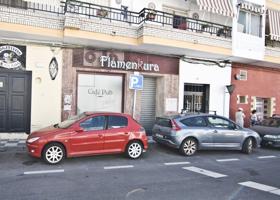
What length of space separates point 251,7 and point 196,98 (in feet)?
19.5

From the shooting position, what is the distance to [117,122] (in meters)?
9.30

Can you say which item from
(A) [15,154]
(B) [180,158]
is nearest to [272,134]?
(B) [180,158]

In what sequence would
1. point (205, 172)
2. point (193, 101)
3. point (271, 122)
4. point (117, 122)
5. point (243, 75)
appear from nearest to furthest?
point (205, 172)
point (117, 122)
point (271, 122)
point (193, 101)
point (243, 75)

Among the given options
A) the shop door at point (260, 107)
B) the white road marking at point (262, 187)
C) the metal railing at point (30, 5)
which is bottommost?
the white road marking at point (262, 187)

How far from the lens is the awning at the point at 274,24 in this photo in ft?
56.2

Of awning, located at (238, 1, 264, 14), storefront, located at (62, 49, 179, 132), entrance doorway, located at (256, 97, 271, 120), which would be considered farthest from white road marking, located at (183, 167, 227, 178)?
entrance doorway, located at (256, 97, 271, 120)

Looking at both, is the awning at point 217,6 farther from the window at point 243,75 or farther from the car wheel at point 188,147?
the car wheel at point 188,147

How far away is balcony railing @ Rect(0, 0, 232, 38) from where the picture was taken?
12000 millimetres

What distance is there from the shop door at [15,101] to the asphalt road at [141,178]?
2.50 meters

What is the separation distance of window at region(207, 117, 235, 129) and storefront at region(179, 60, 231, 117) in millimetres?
4443

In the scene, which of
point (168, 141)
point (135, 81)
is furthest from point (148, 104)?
point (168, 141)

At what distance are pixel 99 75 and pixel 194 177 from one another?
7806 mm

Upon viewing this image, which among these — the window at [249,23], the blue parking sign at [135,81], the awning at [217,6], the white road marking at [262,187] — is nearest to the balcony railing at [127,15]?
the awning at [217,6]

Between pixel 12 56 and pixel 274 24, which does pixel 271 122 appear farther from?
pixel 12 56
